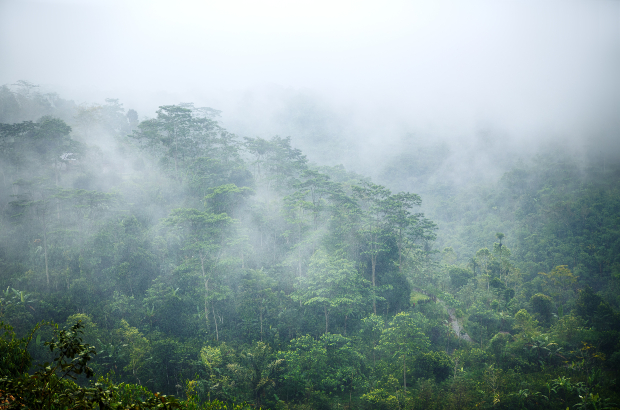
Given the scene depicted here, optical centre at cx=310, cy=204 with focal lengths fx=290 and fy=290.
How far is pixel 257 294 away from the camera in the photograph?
65.3ft

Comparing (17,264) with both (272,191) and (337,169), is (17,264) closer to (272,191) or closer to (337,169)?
(272,191)

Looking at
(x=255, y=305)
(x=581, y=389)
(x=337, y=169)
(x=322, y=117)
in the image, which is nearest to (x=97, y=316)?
(x=255, y=305)

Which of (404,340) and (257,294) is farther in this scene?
(257,294)

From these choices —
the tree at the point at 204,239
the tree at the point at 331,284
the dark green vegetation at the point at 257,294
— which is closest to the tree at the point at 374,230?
the dark green vegetation at the point at 257,294

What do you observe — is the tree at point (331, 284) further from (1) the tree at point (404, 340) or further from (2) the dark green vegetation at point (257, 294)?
(1) the tree at point (404, 340)

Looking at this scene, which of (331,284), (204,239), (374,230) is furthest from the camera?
(374,230)

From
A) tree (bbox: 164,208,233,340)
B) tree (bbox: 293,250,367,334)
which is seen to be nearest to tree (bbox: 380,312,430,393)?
tree (bbox: 293,250,367,334)

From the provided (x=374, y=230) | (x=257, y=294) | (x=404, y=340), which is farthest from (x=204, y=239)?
(x=404, y=340)

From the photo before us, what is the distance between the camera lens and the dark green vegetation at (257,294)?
14.3 metres

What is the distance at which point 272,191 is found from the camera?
28.9 metres

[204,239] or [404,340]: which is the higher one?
[204,239]

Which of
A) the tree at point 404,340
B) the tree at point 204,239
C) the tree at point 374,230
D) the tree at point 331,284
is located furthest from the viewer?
the tree at point 374,230

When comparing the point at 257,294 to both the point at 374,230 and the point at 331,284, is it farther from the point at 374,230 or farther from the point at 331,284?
the point at 374,230

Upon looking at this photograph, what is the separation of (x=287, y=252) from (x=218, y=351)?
32.8 feet
